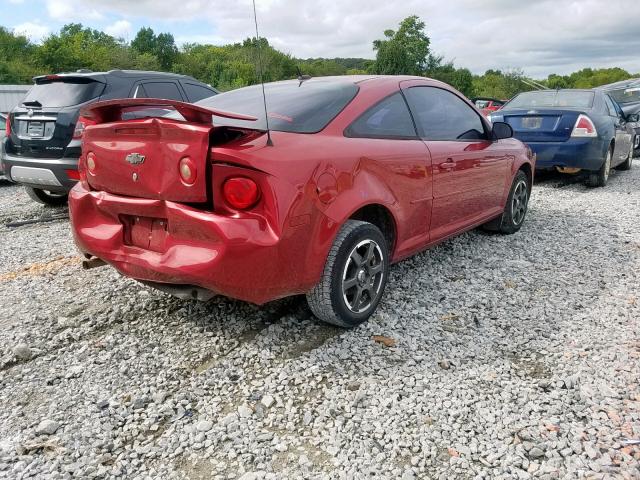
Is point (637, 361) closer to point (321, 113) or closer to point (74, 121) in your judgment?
point (321, 113)

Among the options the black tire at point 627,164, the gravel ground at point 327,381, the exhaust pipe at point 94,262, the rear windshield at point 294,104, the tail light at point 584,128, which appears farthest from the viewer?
the black tire at point 627,164

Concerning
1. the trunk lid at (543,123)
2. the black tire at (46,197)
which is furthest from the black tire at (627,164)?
the black tire at (46,197)

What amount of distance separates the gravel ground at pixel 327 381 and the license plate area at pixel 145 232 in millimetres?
625

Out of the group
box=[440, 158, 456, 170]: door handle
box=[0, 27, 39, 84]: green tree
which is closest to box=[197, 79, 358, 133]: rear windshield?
box=[440, 158, 456, 170]: door handle

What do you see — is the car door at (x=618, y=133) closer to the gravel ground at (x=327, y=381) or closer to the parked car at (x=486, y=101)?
the parked car at (x=486, y=101)

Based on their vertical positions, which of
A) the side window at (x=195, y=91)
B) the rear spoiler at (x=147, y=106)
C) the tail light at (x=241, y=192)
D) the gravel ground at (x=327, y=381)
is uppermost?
the side window at (x=195, y=91)

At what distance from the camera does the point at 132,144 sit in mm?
2814

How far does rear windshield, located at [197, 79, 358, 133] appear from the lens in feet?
9.80

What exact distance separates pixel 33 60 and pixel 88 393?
2345 inches

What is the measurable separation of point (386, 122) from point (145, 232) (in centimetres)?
171

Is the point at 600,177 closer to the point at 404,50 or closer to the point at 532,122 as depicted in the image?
the point at 532,122

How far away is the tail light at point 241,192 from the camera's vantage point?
257 centimetres

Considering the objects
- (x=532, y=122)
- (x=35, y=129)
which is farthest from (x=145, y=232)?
(x=532, y=122)

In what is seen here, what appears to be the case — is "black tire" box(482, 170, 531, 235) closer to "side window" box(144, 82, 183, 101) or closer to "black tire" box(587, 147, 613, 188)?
"black tire" box(587, 147, 613, 188)
